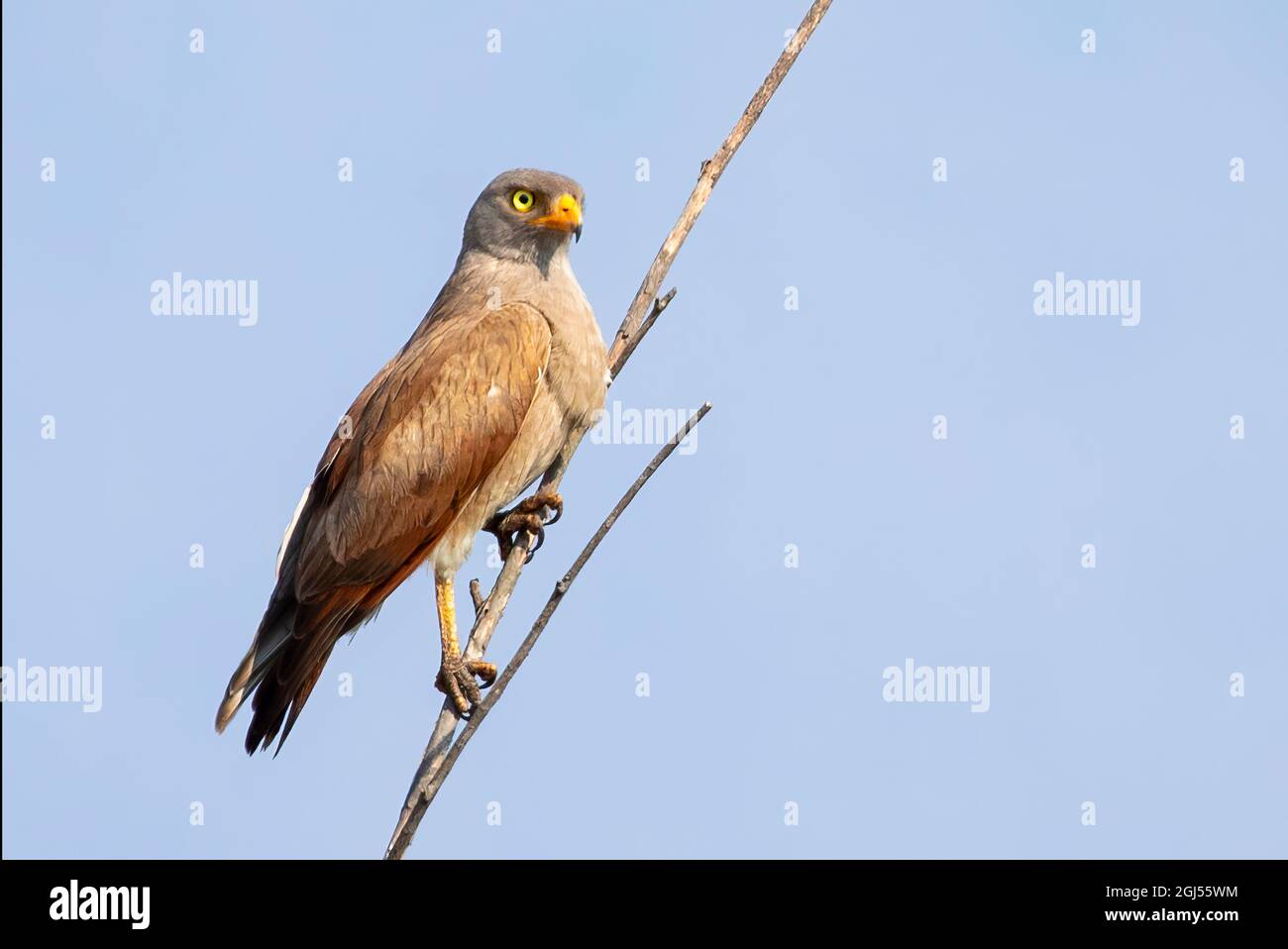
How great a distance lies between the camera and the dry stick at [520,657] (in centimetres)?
518

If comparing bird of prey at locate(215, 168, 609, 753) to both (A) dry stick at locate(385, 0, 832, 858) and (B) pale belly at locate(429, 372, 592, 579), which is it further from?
(A) dry stick at locate(385, 0, 832, 858)

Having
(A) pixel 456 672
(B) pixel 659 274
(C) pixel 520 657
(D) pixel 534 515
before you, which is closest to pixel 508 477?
(D) pixel 534 515

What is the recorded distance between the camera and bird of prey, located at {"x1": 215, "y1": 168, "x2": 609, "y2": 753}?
7.54 metres

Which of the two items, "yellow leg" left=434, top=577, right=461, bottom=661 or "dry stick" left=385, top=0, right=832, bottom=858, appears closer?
"dry stick" left=385, top=0, right=832, bottom=858

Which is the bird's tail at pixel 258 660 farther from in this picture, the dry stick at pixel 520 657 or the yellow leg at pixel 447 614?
the dry stick at pixel 520 657

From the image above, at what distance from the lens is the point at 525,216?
8.38 meters

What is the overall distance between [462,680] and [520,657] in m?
1.92

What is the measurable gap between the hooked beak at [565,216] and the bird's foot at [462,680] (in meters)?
2.34

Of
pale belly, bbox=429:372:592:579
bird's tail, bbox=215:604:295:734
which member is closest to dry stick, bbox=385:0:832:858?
pale belly, bbox=429:372:592:579

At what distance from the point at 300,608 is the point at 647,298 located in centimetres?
229

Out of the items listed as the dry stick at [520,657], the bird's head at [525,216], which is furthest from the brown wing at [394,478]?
the dry stick at [520,657]

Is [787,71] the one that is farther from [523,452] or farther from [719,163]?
[523,452]

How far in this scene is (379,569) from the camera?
766 cm

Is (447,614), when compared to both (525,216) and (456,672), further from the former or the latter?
(525,216)
